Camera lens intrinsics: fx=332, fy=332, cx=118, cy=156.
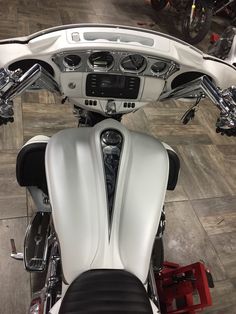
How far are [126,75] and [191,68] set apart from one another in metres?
0.19

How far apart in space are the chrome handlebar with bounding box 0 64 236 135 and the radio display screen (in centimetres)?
11

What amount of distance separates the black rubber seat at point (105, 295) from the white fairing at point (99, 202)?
0.06m

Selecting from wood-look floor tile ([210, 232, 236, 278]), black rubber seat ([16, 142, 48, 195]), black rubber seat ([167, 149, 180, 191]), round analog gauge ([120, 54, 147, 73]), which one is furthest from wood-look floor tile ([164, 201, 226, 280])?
round analog gauge ([120, 54, 147, 73])

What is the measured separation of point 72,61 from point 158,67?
0.25m

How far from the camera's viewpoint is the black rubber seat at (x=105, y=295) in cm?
68

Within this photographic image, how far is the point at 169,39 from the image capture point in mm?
934

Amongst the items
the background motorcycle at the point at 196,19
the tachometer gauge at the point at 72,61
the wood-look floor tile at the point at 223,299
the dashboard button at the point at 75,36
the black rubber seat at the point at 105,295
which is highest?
the dashboard button at the point at 75,36

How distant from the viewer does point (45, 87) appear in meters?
0.98

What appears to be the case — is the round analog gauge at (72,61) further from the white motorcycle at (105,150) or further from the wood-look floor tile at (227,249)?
the wood-look floor tile at (227,249)

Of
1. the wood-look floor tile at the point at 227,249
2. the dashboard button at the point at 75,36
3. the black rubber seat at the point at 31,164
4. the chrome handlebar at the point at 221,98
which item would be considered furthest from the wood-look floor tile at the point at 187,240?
the dashboard button at the point at 75,36

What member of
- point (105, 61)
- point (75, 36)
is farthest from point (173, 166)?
point (75, 36)

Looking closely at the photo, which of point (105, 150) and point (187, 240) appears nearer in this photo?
point (105, 150)

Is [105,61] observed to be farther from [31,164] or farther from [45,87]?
[31,164]

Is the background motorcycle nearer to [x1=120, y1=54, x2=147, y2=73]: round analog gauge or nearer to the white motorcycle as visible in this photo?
the white motorcycle
